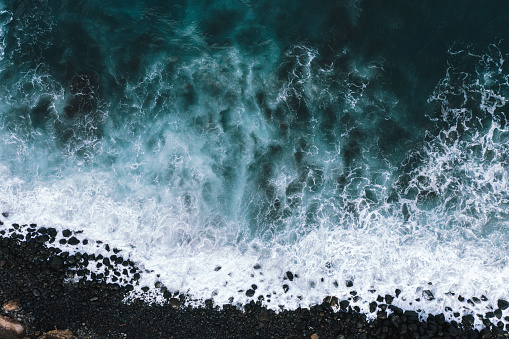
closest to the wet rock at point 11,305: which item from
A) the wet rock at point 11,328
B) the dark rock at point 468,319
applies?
the wet rock at point 11,328

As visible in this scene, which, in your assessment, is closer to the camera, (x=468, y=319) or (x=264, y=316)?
(x=264, y=316)

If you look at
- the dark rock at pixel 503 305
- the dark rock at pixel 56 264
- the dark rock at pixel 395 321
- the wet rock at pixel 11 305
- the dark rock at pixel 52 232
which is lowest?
the wet rock at pixel 11 305

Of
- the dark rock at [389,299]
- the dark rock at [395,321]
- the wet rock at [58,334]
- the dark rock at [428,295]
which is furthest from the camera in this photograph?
the dark rock at [428,295]

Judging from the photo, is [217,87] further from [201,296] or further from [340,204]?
[201,296]

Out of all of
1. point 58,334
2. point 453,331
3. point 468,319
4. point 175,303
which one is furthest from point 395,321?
point 58,334

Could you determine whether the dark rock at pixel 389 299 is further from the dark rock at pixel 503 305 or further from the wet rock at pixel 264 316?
the wet rock at pixel 264 316

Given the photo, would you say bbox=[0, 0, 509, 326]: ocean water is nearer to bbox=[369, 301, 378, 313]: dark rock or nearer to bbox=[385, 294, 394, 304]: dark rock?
bbox=[385, 294, 394, 304]: dark rock

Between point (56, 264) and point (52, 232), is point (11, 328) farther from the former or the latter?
point (52, 232)

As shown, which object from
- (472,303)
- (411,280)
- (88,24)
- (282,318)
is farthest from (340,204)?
(88,24)
